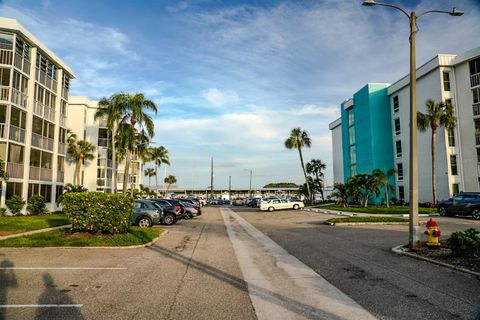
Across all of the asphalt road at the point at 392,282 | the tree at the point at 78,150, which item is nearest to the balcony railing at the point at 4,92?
the tree at the point at 78,150

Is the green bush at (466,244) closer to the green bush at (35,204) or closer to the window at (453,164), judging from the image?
the green bush at (35,204)

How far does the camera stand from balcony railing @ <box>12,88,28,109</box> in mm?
26953

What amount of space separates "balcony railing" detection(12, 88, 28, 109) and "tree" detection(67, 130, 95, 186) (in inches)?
656

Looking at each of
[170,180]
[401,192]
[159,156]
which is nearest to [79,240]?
[401,192]

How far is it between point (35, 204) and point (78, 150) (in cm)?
1895

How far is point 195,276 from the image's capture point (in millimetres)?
7816

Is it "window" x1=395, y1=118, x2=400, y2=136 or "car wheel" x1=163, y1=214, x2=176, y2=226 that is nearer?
"car wheel" x1=163, y1=214, x2=176, y2=226

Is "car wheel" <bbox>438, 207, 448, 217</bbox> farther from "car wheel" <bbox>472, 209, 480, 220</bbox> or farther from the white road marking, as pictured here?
the white road marking

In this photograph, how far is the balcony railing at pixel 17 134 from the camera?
26.7 meters

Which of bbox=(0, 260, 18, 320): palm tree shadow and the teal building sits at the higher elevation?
the teal building

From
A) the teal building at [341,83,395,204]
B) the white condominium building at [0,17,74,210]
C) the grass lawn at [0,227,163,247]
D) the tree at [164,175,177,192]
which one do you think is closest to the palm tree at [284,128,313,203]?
the teal building at [341,83,395,204]

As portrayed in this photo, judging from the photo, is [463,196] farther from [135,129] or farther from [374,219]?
[135,129]

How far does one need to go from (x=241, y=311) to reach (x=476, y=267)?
19.4 ft

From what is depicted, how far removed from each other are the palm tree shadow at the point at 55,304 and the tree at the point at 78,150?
41634mm
